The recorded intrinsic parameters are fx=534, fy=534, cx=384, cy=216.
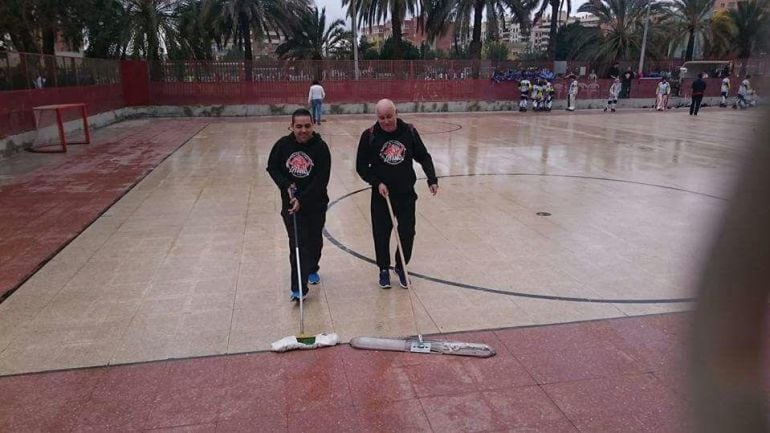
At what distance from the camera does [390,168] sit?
4445mm

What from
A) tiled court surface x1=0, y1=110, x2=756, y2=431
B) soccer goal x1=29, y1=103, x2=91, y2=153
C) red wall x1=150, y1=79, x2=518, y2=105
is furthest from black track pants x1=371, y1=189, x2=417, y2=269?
red wall x1=150, y1=79, x2=518, y2=105

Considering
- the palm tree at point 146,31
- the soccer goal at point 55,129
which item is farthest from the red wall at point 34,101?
the palm tree at point 146,31

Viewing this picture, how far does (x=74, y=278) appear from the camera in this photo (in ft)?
16.4

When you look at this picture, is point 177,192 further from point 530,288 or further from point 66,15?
point 66,15

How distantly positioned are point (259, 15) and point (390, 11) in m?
6.67

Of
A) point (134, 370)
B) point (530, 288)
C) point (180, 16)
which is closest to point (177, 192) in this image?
point (134, 370)

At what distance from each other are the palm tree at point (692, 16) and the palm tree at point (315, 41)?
23121 mm

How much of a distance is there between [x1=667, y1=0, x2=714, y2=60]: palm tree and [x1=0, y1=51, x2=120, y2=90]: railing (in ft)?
103

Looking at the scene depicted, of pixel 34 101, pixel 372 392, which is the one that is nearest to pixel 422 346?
pixel 372 392

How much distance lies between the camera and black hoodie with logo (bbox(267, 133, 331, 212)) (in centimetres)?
430

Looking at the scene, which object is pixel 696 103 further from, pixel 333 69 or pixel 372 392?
pixel 372 392

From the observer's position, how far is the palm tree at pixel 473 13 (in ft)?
88.3

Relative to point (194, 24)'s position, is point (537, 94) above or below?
below

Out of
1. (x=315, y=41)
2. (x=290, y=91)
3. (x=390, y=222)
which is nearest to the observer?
(x=390, y=222)
